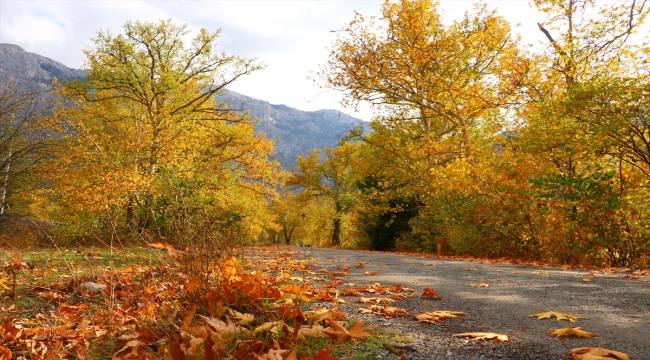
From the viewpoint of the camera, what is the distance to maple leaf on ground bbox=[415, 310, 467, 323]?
102 inches

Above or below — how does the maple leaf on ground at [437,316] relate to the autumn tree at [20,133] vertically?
below

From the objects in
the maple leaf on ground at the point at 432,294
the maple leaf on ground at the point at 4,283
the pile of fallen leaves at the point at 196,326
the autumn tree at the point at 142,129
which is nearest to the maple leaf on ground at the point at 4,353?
the pile of fallen leaves at the point at 196,326

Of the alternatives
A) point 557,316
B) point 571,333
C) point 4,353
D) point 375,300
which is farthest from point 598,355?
point 4,353

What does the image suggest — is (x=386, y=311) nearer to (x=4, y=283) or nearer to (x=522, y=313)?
(x=522, y=313)

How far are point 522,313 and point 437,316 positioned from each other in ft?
2.18

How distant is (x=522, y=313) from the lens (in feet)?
9.18

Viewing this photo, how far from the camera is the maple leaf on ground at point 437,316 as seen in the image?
8.52 ft

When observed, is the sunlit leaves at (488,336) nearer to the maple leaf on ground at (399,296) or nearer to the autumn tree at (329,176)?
the maple leaf on ground at (399,296)

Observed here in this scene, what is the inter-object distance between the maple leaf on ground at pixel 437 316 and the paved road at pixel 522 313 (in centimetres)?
6

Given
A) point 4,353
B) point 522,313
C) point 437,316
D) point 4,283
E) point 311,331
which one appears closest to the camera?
point 311,331

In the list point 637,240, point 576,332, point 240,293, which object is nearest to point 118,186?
point 240,293

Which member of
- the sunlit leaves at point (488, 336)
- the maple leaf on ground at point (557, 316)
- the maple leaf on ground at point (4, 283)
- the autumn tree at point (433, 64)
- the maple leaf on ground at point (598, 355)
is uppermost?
the autumn tree at point (433, 64)

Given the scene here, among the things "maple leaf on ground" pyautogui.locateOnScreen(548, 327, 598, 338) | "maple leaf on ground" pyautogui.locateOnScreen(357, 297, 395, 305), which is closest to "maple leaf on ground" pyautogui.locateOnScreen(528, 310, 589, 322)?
"maple leaf on ground" pyautogui.locateOnScreen(548, 327, 598, 338)

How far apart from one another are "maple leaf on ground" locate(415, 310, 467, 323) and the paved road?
0.06 m
